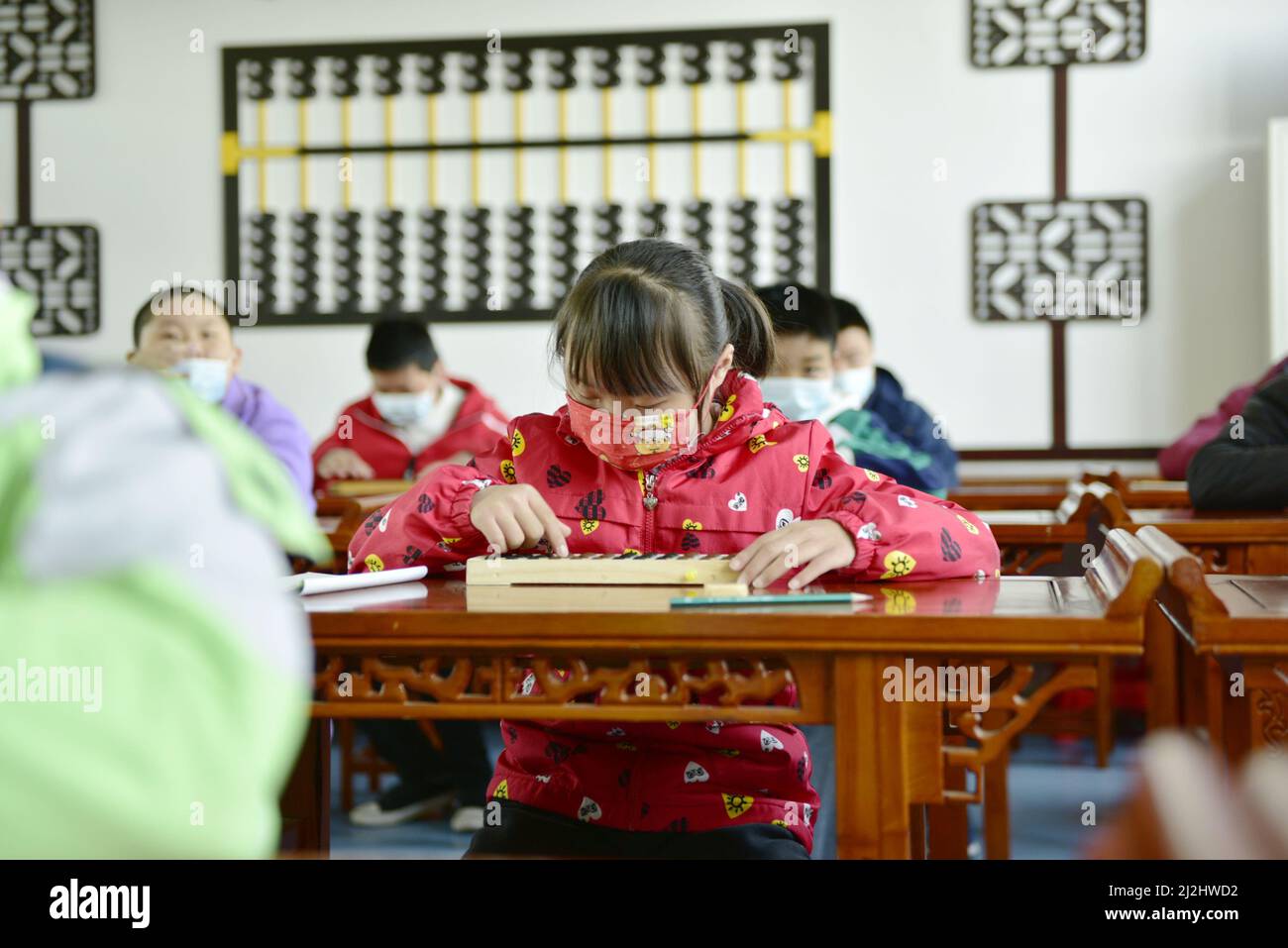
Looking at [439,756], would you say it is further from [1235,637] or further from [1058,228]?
[1058,228]

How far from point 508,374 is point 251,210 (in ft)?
4.39

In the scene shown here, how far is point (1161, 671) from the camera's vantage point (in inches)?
123

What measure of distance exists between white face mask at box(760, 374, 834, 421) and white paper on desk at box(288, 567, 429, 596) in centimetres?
154

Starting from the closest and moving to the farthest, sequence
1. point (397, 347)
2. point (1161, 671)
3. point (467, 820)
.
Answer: point (1161, 671) < point (467, 820) < point (397, 347)

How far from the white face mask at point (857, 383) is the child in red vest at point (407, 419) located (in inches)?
50.4

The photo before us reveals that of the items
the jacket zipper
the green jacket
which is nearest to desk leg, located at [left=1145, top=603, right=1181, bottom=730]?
the jacket zipper

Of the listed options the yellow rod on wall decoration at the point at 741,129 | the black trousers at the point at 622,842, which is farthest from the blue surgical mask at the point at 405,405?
the black trousers at the point at 622,842

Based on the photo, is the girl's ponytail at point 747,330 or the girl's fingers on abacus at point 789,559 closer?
the girl's fingers on abacus at point 789,559

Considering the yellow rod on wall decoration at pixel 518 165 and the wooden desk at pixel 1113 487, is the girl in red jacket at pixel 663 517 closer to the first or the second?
the wooden desk at pixel 1113 487

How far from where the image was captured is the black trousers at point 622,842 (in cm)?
141

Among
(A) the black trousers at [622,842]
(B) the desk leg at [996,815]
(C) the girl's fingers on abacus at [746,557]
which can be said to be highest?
(C) the girl's fingers on abacus at [746,557]

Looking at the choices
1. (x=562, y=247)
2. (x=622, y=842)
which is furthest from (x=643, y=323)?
(x=562, y=247)

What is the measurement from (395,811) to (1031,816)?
5.53 feet

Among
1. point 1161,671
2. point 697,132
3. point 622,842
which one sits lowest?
point 1161,671
